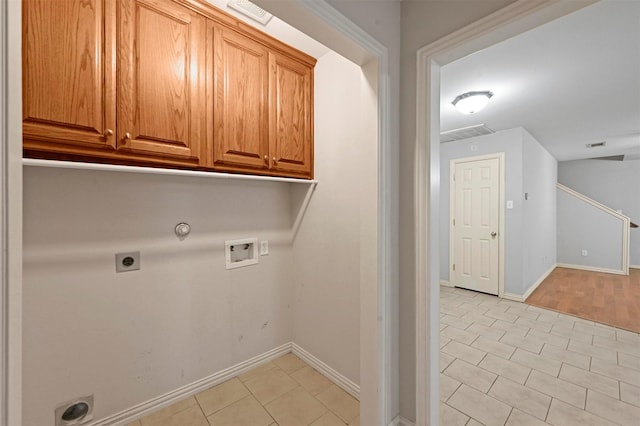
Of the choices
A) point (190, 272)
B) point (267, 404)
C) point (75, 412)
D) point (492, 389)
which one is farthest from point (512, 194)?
point (75, 412)

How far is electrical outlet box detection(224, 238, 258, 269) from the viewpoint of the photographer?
6.52ft

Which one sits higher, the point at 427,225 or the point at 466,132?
the point at 466,132

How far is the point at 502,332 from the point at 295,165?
2.86 meters

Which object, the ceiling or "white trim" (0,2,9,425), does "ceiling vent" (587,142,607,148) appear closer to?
the ceiling

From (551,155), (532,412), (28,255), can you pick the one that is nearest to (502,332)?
(532,412)

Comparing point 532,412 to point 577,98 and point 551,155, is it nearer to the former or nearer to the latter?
point 577,98

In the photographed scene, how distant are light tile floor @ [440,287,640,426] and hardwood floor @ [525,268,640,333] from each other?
0.36 m

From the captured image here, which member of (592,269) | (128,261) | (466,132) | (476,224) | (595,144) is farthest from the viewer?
(592,269)

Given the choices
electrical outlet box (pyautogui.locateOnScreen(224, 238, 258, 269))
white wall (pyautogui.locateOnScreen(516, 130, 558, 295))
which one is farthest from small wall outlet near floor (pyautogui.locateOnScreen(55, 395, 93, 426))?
white wall (pyautogui.locateOnScreen(516, 130, 558, 295))

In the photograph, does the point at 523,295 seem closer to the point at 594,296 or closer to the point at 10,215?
the point at 594,296

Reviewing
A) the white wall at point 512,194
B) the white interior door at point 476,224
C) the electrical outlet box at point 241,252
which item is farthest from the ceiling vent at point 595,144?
the electrical outlet box at point 241,252

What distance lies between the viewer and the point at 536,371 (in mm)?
2135

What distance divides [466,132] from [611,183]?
5.58 m

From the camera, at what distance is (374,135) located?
4.41ft
